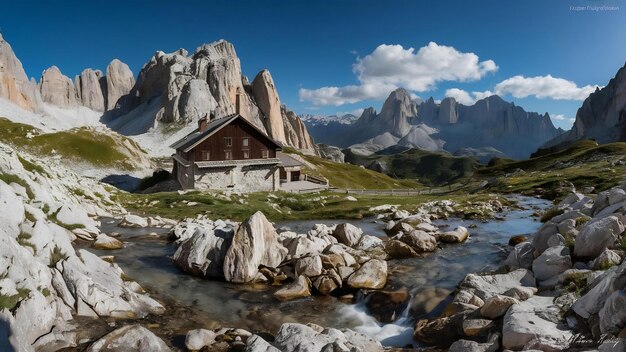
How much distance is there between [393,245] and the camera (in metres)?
25.3

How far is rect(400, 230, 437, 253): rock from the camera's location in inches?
1022

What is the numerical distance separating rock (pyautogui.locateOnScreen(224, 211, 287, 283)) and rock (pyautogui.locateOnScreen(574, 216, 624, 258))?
47.8ft

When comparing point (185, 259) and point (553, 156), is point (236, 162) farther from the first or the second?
point (553, 156)

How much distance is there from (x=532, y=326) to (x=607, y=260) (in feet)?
16.6

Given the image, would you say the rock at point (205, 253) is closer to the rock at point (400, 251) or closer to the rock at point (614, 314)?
the rock at point (400, 251)

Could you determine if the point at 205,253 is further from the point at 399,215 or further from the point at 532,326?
the point at 399,215

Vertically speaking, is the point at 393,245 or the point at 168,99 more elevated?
the point at 168,99

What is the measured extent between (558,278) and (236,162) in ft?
179

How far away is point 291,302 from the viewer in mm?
18172

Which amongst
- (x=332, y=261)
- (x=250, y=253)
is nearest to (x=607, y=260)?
(x=332, y=261)

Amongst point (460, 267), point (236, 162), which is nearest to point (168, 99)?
point (236, 162)

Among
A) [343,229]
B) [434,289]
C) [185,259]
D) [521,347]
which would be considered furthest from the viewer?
[343,229]

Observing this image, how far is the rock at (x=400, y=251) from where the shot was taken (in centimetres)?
2498

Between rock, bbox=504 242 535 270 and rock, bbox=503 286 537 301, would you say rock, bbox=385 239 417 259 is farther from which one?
rock, bbox=503 286 537 301
